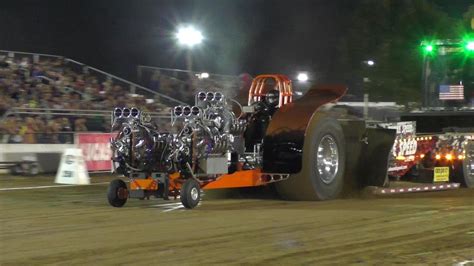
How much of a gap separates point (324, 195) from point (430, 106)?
21.8 feet

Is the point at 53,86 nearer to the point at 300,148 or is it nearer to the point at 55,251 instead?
the point at 300,148

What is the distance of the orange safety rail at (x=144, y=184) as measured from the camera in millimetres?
10977

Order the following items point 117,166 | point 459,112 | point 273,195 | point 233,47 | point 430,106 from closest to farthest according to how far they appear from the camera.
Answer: point 117,166
point 273,195
point 459,112
point 430,106
point 233,47

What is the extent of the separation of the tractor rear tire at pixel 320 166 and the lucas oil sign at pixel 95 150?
800 centimetres

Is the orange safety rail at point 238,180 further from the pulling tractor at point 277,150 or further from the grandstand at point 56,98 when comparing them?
the grandstand at point 56,98

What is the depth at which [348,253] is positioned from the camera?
24.8ft

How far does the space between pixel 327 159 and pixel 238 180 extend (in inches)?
66.8

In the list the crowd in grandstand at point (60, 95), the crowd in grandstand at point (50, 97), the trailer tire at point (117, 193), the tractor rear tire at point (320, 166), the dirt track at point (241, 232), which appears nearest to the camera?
the dirt track at point (241, 232)

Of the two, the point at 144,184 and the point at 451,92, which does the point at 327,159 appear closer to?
the point at 144,184

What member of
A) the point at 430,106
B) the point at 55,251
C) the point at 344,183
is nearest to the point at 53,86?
the point at 430,106

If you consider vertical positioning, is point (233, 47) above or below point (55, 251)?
Result: above

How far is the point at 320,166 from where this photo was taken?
12.1 meters

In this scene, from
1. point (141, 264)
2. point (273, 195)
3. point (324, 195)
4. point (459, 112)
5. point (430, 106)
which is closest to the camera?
point (141, 264)

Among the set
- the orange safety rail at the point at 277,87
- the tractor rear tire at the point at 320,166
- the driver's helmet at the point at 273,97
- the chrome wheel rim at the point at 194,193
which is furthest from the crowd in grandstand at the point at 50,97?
the chrome wheel rim at the point at 194,193
